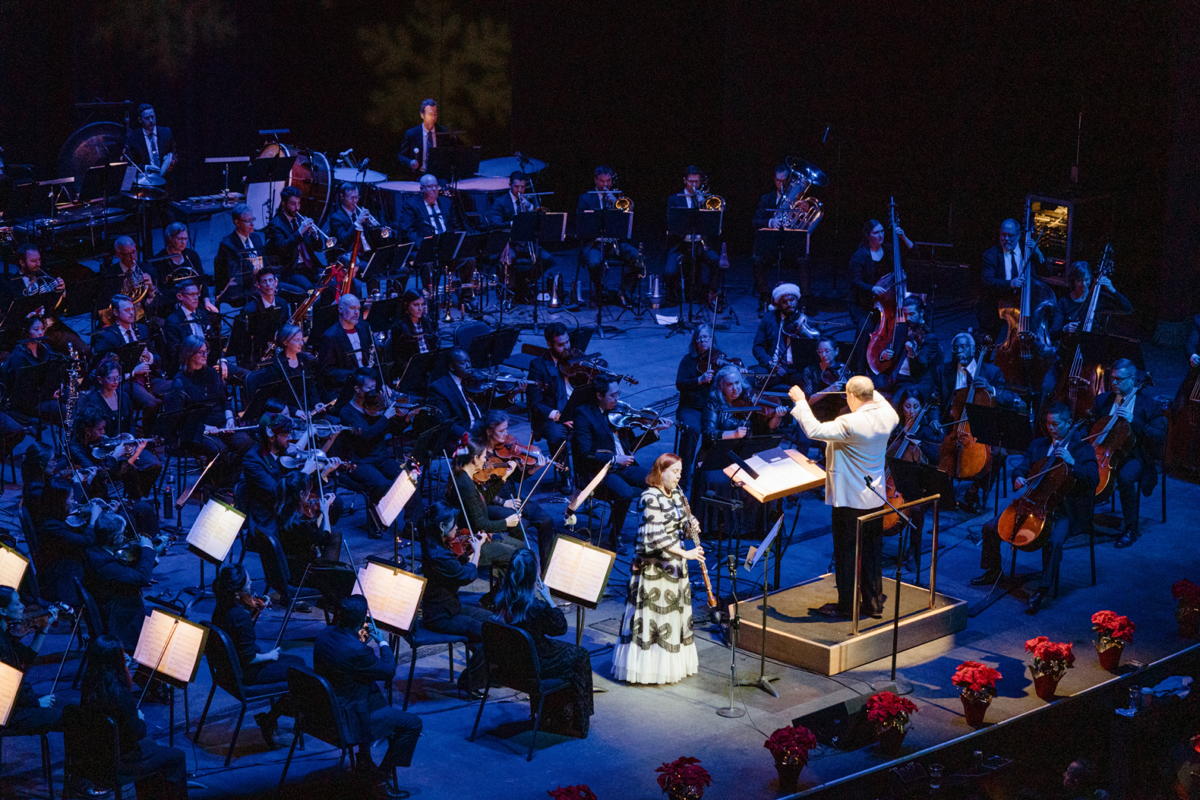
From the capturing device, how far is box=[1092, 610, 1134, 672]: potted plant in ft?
31.8

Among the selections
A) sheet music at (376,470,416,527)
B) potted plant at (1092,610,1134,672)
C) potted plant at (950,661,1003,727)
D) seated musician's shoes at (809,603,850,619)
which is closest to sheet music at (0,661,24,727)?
sheet music at (376,470,416,527)

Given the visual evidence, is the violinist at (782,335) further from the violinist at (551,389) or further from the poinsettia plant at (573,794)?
the poinsettia plant at (573,794)

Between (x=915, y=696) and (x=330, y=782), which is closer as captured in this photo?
(x=330, y=782)

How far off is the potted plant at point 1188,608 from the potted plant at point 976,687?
1.95 metres

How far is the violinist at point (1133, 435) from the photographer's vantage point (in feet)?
38.8

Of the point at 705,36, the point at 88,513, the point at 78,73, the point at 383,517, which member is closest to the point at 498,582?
the point at 383,517

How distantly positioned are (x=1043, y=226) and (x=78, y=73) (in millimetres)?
11747

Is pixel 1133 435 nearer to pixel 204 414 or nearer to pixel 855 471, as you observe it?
pixel 855 471

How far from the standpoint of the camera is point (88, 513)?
32.4 ft

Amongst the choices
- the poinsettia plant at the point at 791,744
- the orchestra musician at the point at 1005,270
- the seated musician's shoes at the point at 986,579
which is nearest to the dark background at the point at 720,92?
the orchestra musician at the point at 1005,270

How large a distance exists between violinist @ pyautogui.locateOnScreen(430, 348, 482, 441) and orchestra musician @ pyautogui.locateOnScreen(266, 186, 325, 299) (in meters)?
3.32

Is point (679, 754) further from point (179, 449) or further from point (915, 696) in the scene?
point (179, 449)

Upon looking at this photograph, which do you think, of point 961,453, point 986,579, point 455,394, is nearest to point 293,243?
point 455,394

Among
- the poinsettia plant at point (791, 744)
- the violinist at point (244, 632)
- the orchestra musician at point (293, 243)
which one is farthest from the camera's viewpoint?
the orchestra musician at point (293, 243)
